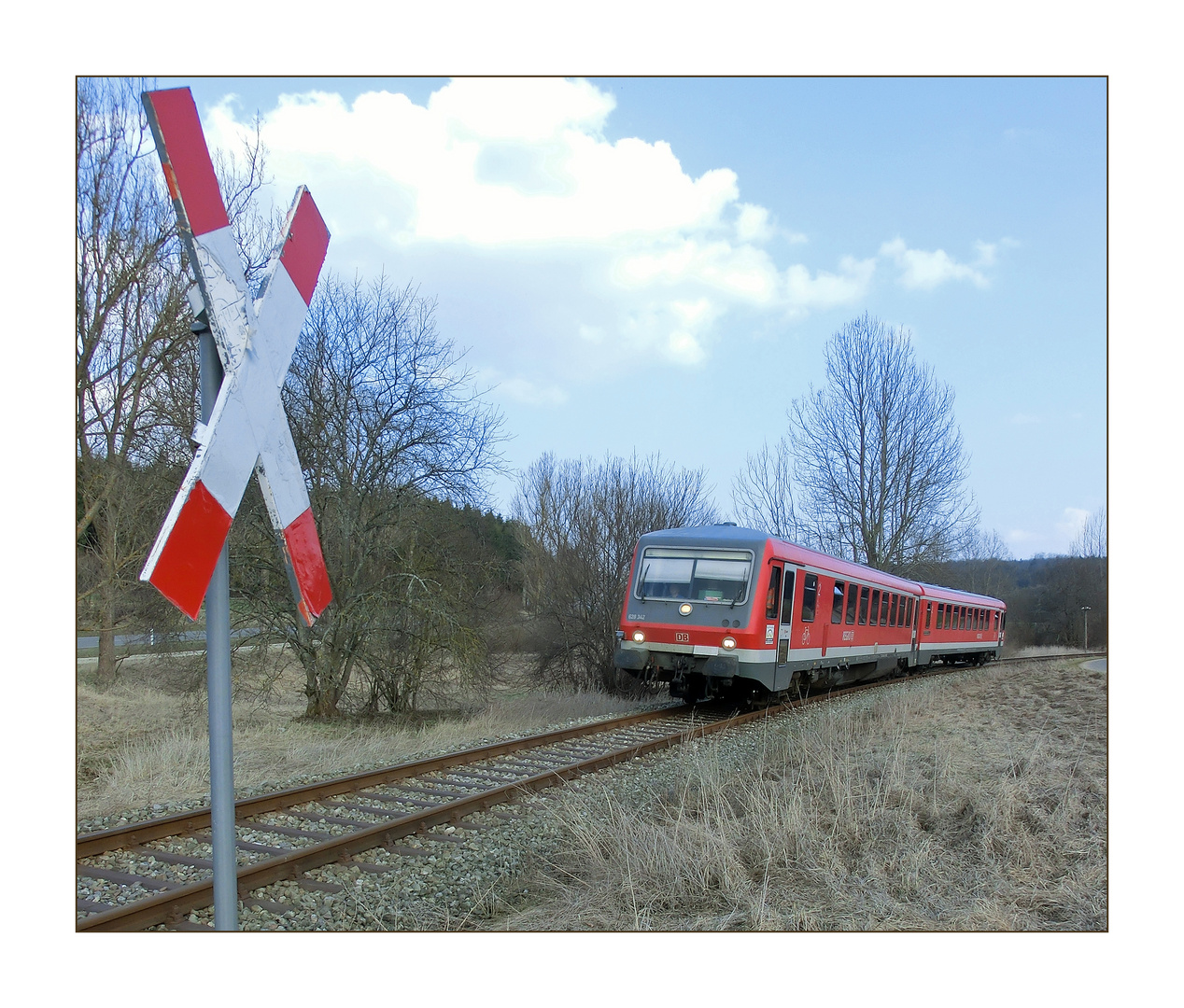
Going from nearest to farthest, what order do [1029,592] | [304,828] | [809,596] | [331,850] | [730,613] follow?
[331,850] < [304,828] < [730,613] < [809,596] < [1029,592]

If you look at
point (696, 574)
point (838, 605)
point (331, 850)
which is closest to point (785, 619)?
point (696, 574)

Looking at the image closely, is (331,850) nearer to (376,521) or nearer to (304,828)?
(304,828)

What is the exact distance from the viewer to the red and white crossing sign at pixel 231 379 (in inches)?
65.4

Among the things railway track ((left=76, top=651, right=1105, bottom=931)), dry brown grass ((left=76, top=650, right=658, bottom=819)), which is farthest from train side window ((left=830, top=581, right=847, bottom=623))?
railway track ((left=76, top=651, right=1105, bottom=931))

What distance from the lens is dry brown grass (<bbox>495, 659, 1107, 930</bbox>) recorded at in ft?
13.0

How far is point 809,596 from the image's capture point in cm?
1261

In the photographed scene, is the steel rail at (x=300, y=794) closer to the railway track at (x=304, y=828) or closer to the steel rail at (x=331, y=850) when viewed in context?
the railway track at (x=304, y=828)

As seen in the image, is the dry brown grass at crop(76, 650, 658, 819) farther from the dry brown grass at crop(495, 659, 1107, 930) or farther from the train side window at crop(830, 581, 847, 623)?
the train side window at crop(830, 581, 847, 623)

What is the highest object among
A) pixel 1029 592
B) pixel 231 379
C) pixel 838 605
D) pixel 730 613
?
pixel 231 379

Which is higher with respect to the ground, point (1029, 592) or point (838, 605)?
point (838, 605)

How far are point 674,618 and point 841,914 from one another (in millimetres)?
7722

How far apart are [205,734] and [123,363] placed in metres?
5.80

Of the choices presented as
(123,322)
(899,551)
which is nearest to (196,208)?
(123,322)

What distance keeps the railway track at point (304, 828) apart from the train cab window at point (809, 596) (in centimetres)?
438
